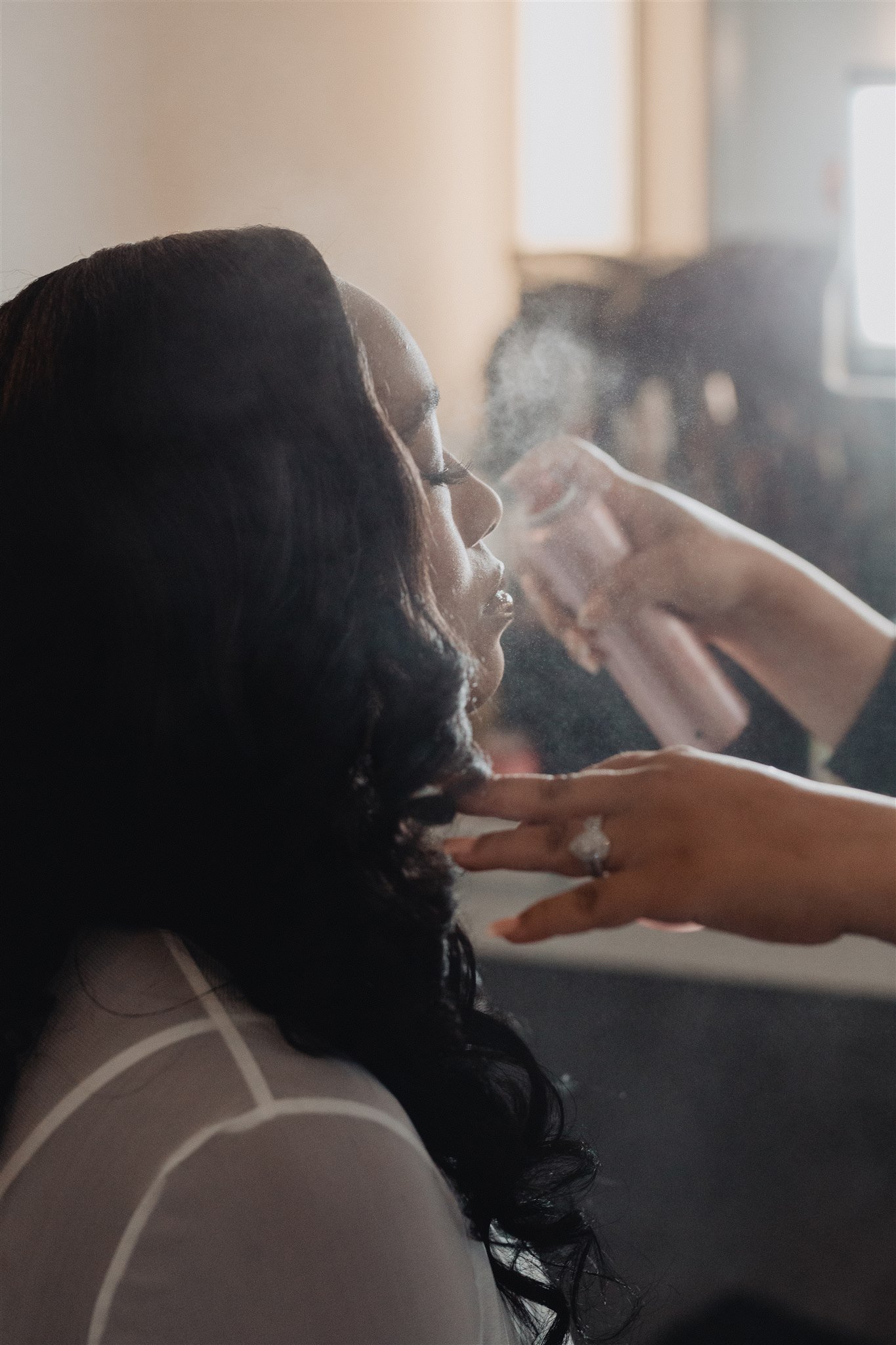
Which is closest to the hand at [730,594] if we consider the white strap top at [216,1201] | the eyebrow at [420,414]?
the eyebrow at [420,414]

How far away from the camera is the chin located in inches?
24.0

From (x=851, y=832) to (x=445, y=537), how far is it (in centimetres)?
24

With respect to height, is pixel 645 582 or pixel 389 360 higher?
pixel 389 360

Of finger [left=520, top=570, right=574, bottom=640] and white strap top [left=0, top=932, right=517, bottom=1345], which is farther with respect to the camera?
finger [left=520, top=570, right=574, bottom=640]

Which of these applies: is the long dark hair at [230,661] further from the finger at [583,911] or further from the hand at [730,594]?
the hand at [730,594]

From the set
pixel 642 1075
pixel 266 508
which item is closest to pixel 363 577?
pixel 266 508

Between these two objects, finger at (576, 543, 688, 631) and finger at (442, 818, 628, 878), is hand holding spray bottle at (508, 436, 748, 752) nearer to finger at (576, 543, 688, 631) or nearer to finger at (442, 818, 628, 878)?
finger at (576, 543, 688, 631)

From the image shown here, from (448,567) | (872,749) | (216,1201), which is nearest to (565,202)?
(448,567)

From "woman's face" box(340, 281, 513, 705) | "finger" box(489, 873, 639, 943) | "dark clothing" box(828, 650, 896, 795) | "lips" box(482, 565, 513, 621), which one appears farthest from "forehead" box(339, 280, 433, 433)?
"dark clothing" box(828, 650, 896, 795)

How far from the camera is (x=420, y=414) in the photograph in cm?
51

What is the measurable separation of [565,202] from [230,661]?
400mm

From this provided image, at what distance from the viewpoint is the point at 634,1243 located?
78cm

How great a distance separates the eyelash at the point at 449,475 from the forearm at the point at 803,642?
0.63 feet

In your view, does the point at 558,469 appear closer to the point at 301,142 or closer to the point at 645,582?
the point at 645,582
